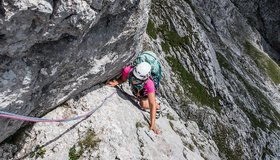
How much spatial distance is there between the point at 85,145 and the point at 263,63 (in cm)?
5821

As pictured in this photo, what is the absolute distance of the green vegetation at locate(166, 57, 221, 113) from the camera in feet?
112

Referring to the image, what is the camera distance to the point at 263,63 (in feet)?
206

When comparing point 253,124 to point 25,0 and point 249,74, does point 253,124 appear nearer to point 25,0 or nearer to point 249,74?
point 249,74

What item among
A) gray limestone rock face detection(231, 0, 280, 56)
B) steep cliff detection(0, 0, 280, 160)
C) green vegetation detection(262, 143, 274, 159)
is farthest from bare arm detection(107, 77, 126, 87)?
gray limestone rock face detection(231, 0, 280, 56)

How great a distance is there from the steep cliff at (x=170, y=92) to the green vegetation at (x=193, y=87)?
164mm

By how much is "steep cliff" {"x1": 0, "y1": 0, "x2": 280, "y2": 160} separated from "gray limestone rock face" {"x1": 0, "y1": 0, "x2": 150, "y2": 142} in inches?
2.3

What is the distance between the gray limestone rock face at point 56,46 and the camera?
24.9ft

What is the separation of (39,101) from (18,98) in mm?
1595

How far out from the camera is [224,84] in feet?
134

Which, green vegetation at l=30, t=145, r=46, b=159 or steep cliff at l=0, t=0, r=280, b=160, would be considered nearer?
green vegetation at l=30, t=145, r=46, b=159

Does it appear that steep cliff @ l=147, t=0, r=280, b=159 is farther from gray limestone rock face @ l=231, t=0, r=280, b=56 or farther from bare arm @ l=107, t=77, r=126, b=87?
gray limestone rock face @ l=231, t=0, r=280, b=56

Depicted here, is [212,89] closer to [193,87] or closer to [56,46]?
[193,87]

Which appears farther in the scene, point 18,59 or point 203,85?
point 203,85

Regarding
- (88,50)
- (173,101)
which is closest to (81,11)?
(88,50)
